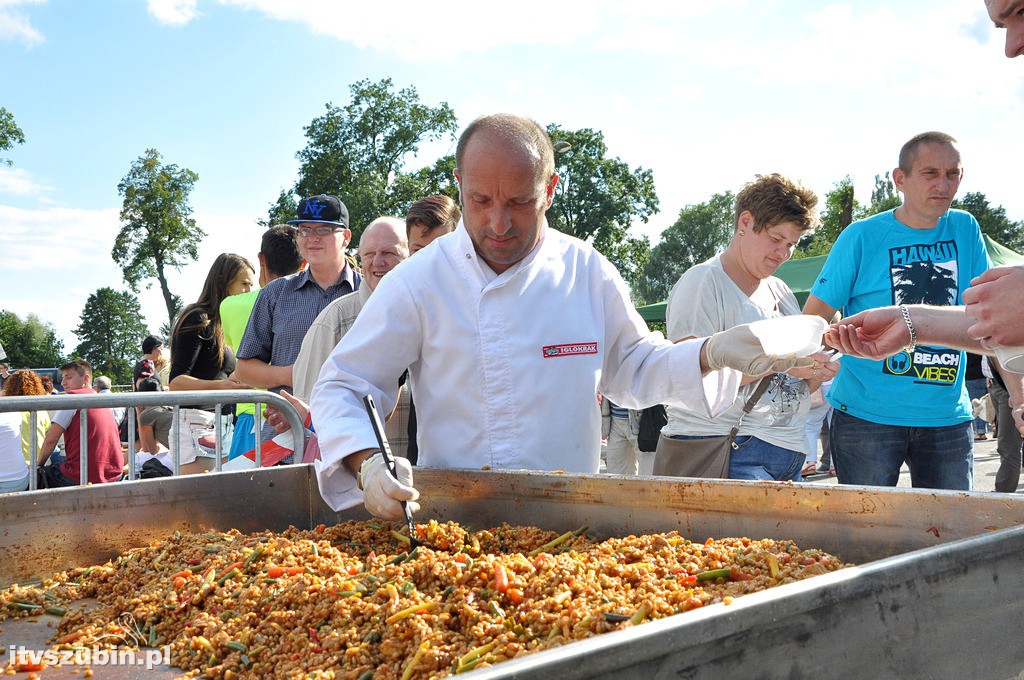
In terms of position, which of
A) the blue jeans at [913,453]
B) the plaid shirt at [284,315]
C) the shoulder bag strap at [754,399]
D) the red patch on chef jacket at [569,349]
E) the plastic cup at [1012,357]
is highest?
the plaid shirt at [284,315]

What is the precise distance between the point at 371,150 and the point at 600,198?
1187 cm

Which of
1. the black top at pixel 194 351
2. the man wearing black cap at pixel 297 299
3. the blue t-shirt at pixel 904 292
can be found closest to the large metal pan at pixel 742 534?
the man wearing black cap at pixel 297 299

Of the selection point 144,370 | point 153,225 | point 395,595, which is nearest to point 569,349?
point 395,595

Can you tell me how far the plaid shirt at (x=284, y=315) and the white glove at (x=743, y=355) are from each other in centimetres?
261

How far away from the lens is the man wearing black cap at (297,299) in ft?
15.1

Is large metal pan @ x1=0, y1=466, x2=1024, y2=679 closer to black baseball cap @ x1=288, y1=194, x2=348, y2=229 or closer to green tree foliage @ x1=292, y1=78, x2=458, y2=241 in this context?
black baseball cap @ x1=288, y1=194, x2=348, y2=229

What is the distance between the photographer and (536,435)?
8.37 feet

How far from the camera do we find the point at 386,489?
6.83 ft

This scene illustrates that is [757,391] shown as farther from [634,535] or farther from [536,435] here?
[634,535]

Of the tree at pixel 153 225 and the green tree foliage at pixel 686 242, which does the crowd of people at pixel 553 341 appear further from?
the green tree foliage at pixel 686 242

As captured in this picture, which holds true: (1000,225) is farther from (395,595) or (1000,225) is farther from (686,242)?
(395,595)

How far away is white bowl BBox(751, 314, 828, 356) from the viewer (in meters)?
2.45

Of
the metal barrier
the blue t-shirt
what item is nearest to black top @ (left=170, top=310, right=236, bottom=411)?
the metal barrier

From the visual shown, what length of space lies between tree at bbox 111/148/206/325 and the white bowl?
166 ft
